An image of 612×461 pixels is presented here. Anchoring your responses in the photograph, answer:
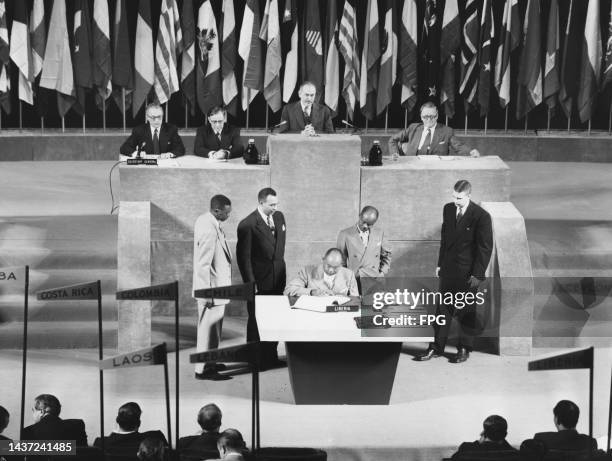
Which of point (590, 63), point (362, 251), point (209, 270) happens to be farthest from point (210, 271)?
point (590, 63)

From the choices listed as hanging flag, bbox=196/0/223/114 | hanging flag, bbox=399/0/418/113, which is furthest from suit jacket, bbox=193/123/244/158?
hanging flag, bbox=399/0/418/113

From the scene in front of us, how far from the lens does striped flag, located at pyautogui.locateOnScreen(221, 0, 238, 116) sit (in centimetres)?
1628

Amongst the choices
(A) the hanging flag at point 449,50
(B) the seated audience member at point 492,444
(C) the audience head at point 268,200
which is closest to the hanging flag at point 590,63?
(A) the hanging flag at point 449,50

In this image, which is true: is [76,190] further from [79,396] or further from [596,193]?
[596,193]

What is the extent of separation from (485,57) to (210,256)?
7014 millimetres

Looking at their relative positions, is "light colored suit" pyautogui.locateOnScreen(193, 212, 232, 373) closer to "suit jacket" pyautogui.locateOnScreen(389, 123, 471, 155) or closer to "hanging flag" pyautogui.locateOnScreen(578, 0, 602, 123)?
"suit jacket" pyautogui.locateOnScreen(389, 123, 471, 155)

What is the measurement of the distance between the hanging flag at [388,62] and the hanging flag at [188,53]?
95.8 inches

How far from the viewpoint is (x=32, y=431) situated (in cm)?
788

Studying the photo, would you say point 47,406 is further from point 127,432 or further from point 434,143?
point 434,143

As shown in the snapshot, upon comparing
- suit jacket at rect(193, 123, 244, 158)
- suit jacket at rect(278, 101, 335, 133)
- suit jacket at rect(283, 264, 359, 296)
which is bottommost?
suit jacket at rect(283, 264, 359, 296)

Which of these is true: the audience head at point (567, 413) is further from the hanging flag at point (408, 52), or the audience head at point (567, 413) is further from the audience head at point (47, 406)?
the hanging flag at point (408, 52)

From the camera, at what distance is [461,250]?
37.2ft

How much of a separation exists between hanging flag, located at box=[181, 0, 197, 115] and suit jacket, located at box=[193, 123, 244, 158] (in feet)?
12.9

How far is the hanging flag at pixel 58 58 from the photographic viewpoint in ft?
53.0
